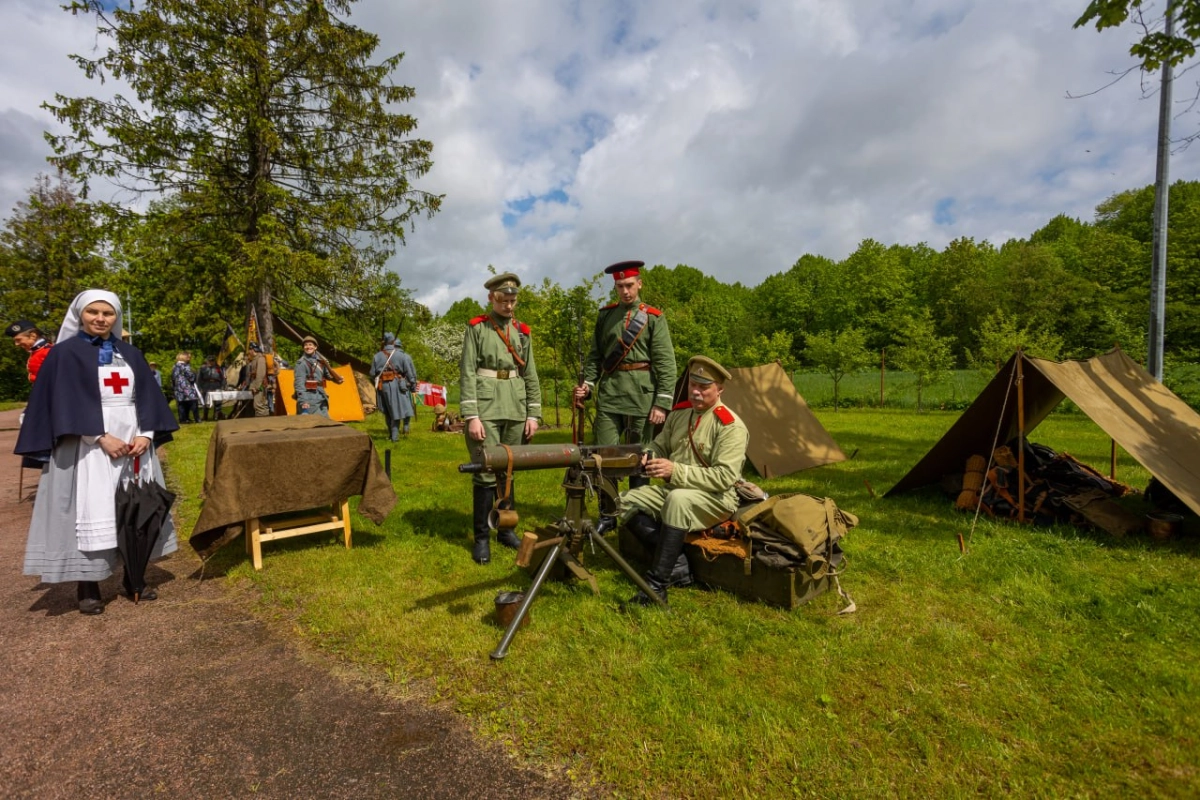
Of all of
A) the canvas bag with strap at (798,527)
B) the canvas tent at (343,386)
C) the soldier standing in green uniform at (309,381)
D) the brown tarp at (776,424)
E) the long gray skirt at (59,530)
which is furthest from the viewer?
the canvas tent at (343,386)

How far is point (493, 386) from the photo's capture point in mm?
4723

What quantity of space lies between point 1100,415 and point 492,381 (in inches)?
201

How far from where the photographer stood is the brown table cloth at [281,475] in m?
4.08

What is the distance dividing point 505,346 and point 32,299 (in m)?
34.1

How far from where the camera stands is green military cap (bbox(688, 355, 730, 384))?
377 cm

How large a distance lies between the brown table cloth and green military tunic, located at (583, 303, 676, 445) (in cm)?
192

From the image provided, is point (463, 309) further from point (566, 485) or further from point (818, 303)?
point (566, 485)

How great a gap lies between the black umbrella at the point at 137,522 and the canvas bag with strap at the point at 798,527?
3.94 metres

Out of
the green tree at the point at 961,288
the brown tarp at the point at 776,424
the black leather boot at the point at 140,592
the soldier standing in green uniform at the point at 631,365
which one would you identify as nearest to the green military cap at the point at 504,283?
the soldier standing in green uniform at the point at 631,365

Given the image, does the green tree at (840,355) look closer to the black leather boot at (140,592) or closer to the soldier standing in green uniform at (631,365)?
the soldier standing in green uniform at (631,365)

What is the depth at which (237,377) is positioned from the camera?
49.9ft

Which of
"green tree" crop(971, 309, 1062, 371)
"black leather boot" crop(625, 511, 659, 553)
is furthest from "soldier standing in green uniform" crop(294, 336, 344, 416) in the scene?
"green tree" crop(971, 309, 1062, 371)

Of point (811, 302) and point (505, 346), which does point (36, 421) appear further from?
point (811, 302)

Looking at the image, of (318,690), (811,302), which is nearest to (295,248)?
(318,690)
